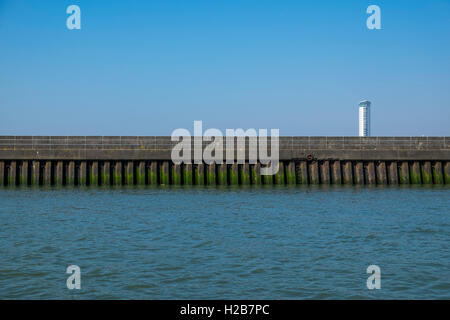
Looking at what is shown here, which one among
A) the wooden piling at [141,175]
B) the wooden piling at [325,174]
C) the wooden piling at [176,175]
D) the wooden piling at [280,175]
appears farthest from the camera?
the wooden piling at [325,174]

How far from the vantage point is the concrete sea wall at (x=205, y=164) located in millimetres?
33000

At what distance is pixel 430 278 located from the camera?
10945 millimetres

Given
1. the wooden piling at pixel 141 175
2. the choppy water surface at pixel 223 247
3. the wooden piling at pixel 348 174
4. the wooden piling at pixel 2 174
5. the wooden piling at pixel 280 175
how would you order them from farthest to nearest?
the wooden piling at pixel 348 174 < the wooden piling at pixel 280 175 < the wooden piling at pixel 141 175 < the wooden piling at pixel 2 174 < the choppy water surface at pixel 223 247

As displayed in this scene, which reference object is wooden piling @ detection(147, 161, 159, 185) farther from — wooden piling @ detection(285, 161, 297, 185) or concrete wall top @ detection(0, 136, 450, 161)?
wooden piling @ detection(285, 161, 297, 185)

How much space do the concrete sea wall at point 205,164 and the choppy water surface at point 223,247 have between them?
7340 mm

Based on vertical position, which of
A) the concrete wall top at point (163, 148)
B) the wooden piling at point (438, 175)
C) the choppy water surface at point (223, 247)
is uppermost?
the concrete wall top at point (163, 148)

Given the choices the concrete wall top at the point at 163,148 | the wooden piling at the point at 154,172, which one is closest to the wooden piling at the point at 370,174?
the concrete wall top at the point at 163,148

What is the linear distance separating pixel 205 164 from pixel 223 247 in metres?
20.0

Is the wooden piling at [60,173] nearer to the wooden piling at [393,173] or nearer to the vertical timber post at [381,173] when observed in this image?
the vertical timber post at [381,173]

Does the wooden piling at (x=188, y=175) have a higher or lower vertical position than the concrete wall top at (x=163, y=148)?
lower

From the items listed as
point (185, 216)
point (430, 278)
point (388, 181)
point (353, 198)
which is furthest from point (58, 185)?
point (430, 278)

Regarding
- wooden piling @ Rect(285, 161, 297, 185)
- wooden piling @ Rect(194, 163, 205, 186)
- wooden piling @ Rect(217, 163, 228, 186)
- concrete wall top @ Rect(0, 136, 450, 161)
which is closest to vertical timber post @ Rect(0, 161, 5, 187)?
concrete wall top @ Rect(0, 136, 450, 161)

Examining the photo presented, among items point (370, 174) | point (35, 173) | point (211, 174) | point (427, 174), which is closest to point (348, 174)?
point (370, 174)
